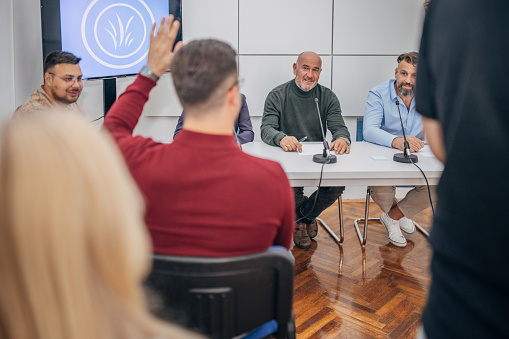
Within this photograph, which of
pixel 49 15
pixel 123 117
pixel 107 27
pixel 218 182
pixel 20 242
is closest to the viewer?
pixel 20 242

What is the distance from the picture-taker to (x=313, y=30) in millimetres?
3908

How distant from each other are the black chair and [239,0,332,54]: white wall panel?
10.4ft

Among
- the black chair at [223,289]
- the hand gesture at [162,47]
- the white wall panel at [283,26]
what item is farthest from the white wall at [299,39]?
the black chair at [223,289]

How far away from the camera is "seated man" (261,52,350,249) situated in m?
3.06

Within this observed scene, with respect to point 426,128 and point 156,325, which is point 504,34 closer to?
point 426,128

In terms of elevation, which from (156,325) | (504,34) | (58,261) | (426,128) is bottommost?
(156,325)

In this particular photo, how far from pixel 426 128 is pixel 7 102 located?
7.55 feet

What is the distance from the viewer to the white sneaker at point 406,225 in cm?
335

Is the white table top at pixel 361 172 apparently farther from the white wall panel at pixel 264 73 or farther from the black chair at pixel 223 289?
the white wall panel at pixel 264 73

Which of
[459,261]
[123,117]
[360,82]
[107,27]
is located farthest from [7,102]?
[360,82]

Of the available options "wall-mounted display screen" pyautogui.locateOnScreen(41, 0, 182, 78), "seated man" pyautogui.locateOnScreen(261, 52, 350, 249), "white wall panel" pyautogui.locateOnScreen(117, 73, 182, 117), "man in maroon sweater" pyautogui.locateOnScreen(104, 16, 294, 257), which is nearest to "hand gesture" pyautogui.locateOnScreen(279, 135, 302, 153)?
"seated man" pyautogui.locateOnScreen(261, 52, 350, 249)

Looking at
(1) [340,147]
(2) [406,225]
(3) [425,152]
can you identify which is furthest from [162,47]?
(2) [406,225]

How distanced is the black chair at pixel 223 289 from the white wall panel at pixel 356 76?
10.5 feet

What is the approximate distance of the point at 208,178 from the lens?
1.00 meters
